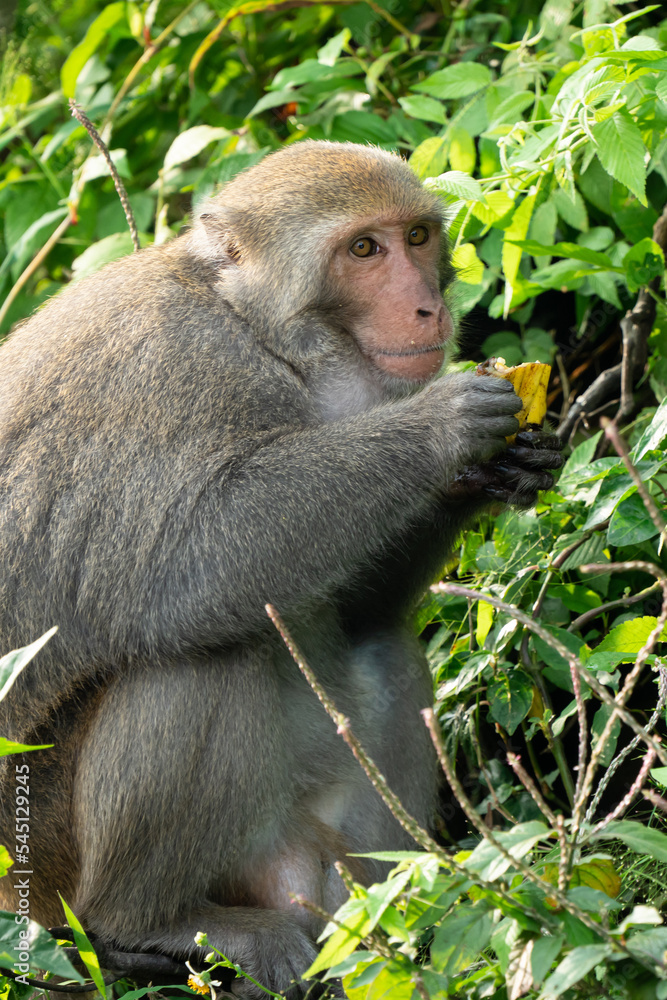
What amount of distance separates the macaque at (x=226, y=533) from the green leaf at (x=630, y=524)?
0.86 feet

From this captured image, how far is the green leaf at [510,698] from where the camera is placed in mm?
3475

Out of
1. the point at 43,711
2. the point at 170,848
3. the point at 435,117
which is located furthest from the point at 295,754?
the point at 435,117

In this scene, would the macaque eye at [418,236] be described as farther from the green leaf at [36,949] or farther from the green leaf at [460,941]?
the green leaf at [36,949]

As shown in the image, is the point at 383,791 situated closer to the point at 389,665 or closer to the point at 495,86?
the point at 389,665

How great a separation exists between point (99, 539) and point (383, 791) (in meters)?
1.30

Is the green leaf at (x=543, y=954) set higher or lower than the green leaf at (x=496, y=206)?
lower

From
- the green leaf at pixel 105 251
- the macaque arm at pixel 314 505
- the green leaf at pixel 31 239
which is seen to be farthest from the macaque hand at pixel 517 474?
the green leaf at pixel 31 239

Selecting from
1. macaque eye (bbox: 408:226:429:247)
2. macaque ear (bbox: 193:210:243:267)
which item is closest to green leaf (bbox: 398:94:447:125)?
macaque eye (bbox: 408:226:429:247)

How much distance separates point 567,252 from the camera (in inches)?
147

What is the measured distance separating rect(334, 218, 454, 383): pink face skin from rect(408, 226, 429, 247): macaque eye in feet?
0.30

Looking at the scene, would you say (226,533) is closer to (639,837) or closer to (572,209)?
(639,837)

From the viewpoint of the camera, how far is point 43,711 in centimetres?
311

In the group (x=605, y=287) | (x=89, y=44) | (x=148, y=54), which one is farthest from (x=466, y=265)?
(x=89, y=44)

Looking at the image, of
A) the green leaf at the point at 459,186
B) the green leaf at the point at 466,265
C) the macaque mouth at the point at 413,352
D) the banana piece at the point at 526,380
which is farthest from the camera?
the green leaf at the point at 466,265
